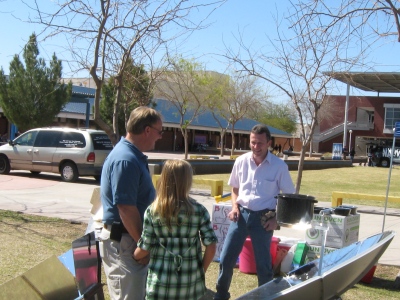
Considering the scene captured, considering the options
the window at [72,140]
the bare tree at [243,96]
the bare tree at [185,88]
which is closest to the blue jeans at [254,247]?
the window at [72,140]

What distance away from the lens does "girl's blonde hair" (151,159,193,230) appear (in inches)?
133

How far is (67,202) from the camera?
1298 cm

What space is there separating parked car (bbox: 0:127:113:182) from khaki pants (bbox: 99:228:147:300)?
13.7 meters

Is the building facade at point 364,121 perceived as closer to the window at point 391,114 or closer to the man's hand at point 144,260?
the window at point 391,114

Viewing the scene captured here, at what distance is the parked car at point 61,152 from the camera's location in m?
17.4

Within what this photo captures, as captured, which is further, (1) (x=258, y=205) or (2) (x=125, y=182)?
(1) (x=258, y=205)

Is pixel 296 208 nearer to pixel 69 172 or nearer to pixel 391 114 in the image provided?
pixel 69 172

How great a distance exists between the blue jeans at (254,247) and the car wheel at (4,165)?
50.6ft

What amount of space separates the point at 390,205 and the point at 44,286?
14.3 meters

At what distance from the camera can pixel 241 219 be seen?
204 inches

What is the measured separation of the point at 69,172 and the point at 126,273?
14579 millimetres

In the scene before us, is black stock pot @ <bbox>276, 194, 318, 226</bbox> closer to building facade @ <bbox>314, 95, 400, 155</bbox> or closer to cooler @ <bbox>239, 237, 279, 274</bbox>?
cooler @ <bbox>239, 237, 279, 274</bbox>

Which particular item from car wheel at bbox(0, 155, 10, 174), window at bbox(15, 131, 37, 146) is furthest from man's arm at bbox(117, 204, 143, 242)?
car wheel at bbox(0, 155, 10, 174)

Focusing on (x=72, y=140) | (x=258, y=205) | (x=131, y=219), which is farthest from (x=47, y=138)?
(x=131, y=219)
